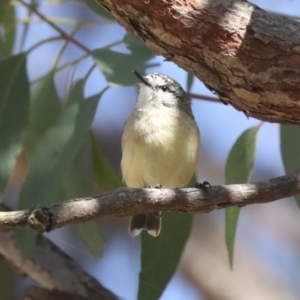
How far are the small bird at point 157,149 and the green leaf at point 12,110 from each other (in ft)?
0.93

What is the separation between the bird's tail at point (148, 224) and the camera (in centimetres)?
174

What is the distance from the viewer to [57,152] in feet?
5.59

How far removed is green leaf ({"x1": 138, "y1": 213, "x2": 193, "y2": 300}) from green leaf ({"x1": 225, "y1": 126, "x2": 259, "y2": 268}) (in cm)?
14

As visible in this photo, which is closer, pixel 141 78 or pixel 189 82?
pixel 141 78

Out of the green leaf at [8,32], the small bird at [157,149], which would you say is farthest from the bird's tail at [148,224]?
the green leaf at [8,32]

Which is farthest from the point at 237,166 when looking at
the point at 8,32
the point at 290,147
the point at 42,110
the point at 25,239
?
the point at 8,32

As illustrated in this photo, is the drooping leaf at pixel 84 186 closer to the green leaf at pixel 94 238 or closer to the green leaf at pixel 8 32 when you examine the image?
the green leaf at pixel 94 238

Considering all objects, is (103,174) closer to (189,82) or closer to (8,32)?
(189,82)

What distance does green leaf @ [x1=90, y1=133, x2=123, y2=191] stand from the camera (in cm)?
194

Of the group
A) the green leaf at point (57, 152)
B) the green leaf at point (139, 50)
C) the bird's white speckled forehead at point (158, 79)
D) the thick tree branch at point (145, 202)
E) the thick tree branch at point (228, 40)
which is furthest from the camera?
the bird's white speckled forehead at point (158, 79)

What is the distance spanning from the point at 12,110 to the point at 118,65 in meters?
0.32

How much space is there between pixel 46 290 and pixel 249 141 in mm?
694

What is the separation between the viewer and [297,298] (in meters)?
3.01

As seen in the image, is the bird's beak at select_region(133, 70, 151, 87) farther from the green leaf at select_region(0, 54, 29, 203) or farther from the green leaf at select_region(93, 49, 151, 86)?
the green leaf at select_region(0, 54, 29, 203)
